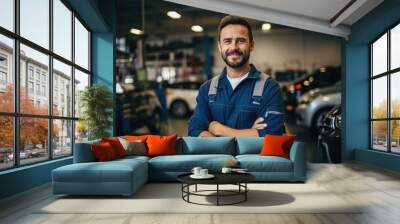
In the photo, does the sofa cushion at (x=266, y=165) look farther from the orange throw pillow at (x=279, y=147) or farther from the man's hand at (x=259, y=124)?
the man's hand at (x=259, y=124)

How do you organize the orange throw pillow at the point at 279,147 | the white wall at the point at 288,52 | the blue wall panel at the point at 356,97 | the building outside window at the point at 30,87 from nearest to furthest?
the building outside window at the point at 30,87
the orange throw pillow at the point at 279,147
the white wall at the point at 288,52
the blue wall panel at the point at 356,97

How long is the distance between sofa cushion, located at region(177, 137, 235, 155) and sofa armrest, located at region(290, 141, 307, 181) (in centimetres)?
112

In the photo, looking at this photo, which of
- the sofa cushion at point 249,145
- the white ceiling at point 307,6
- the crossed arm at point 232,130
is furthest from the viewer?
the crossed arm at point 232,130

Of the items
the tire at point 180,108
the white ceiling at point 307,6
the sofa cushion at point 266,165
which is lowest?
the sofa cushion at point 266,165

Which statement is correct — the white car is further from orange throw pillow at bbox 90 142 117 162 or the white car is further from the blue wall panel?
the blue wall panel

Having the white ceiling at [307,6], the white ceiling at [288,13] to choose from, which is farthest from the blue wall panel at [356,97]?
the white ceiling at [307,6]

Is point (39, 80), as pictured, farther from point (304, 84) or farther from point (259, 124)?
point (304, 84)

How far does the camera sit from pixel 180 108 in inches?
326

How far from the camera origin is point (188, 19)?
8375 millimetres

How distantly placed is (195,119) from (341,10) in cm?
354

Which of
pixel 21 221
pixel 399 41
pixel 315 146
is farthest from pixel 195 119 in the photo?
pixel 21 221

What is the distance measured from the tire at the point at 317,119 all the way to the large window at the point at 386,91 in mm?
1182

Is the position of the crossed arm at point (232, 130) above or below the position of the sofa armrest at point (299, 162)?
above

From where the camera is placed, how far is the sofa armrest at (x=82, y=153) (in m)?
5.46
